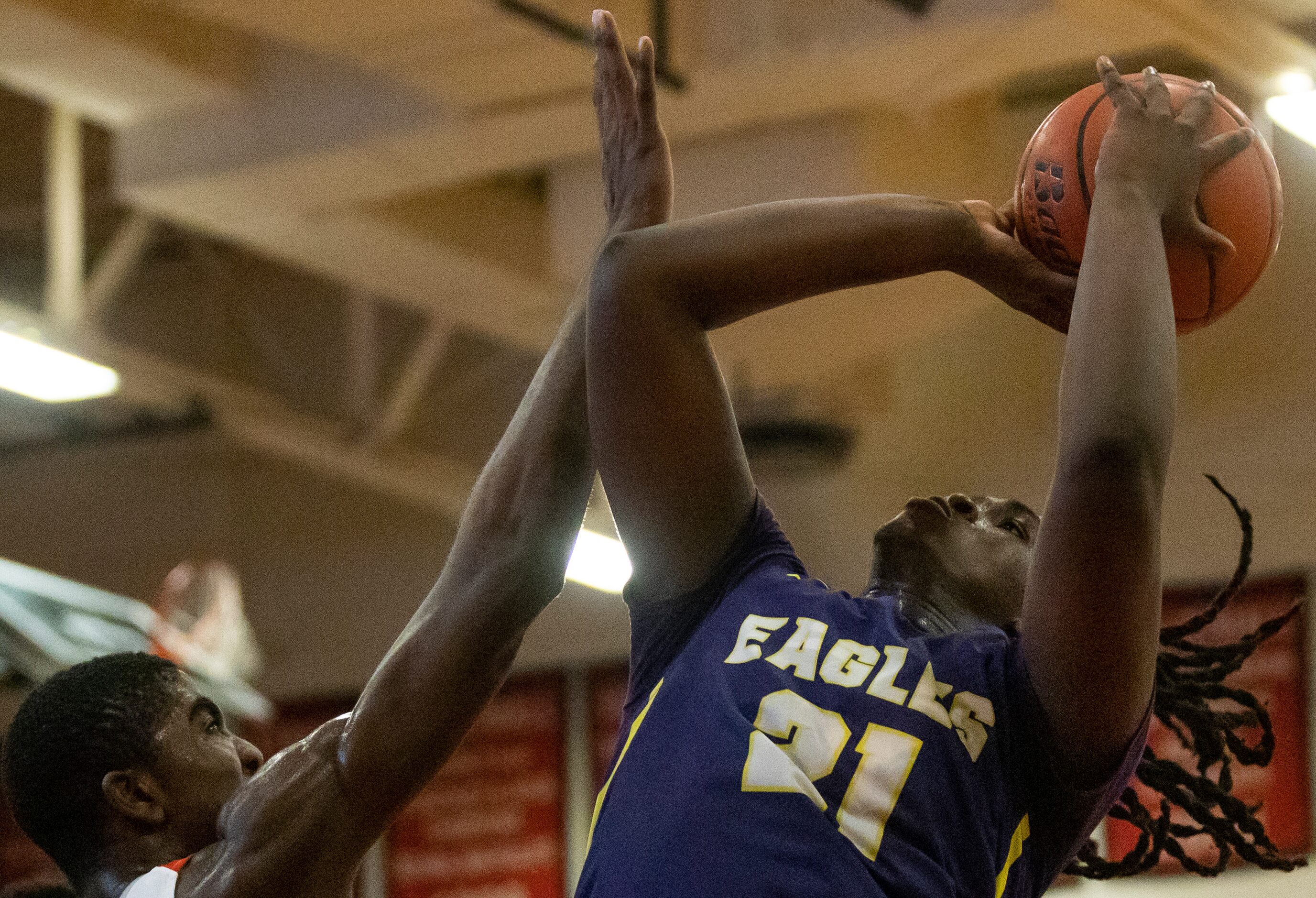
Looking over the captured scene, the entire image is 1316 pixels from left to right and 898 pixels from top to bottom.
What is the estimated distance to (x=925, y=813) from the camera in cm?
206

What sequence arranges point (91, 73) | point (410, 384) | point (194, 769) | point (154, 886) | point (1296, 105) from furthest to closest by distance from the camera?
point (410, 384) < point (91, 73) < point (1296, 105) < point (194, 769) < point (154, 886)

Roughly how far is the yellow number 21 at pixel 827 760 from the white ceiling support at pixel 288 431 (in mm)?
7588

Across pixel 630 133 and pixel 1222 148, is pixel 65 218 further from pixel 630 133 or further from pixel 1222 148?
pixel 1222 148

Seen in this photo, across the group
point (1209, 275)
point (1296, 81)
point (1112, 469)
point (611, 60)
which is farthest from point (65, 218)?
point (1112, 469)

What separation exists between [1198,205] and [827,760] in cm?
82

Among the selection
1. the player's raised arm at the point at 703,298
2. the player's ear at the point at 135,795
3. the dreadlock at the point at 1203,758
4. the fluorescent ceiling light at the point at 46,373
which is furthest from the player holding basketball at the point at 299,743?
the fluorescent ceiling light at the point at 46,373

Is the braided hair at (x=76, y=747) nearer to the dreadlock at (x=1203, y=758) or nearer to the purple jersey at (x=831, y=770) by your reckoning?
the purple jersey at (x=831, y=770)

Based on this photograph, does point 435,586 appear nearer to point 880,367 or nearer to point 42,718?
point 42,718

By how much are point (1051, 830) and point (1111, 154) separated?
0.82 metres

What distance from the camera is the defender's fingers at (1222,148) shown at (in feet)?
6.97

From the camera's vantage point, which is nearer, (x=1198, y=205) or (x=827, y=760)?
(x=827, y=760)

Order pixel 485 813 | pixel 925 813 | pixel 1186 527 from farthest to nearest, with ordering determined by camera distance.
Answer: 1. pixel 485 813
2. pixel 1186 527
3. pixel 925 813

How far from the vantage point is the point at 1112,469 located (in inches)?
75.5

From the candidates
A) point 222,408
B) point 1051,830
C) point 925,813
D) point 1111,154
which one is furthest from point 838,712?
point 222,408
